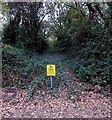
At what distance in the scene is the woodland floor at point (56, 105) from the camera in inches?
131

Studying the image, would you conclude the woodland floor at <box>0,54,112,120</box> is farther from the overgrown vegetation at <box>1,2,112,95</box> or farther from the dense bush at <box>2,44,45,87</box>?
the overgrown vegetation at <box>1,2,112,95</box>

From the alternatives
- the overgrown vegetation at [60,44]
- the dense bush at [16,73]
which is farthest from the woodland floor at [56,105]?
the overgrown vegetation at [60,44]

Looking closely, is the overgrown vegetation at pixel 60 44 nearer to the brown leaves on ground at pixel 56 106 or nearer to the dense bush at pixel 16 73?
the dense bush at pixel 16 73

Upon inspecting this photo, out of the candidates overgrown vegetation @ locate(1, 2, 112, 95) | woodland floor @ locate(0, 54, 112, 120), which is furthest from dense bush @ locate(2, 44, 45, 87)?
woodland floor @ locate(0, 54, 112, 120)

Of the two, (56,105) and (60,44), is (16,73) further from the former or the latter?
(60,44)

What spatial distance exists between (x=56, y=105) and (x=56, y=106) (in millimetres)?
72

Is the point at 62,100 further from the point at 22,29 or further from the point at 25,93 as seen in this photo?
the point at 22,29

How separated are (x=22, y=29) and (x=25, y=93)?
12083 millimetres

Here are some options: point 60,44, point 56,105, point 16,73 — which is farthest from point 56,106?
point 60,44

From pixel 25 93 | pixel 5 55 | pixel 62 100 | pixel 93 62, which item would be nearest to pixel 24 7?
pixel 5 55

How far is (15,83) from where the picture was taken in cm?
554

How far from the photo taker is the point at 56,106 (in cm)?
380

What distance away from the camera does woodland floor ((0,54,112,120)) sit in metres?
3.33

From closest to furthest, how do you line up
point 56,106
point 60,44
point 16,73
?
point 56,106, point 16,73, point 60,44
